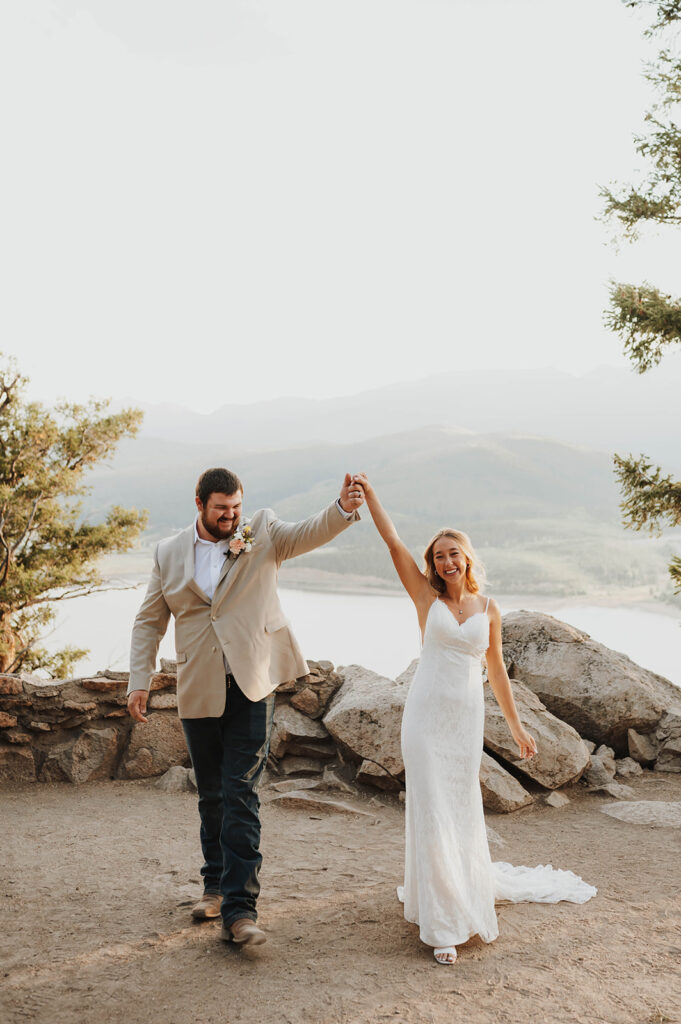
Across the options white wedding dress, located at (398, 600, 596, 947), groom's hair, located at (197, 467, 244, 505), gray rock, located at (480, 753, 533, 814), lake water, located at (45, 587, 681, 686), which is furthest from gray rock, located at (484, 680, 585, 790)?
lake water, located at (45, 587, 681, 686)

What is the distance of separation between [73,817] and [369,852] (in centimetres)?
227

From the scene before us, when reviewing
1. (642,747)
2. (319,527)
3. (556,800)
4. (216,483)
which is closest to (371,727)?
(556,800)

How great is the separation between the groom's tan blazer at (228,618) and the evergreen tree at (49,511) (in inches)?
306

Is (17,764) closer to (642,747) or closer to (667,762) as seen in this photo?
(642,747)

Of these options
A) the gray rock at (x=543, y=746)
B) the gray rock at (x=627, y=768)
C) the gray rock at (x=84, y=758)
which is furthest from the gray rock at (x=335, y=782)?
the gray rock at (x=627, y=768)

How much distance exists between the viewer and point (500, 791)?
242 inches

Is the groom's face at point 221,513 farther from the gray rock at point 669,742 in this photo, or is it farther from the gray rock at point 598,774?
the gray rock at point 669,742

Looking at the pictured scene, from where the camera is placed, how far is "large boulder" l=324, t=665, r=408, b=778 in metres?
6.48

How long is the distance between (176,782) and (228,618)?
10.9 ft

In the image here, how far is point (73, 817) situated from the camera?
6020 millimetres

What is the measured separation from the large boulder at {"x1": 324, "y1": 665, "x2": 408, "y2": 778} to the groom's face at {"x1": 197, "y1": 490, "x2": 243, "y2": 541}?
3.14m

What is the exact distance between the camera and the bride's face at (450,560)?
415 centimetres

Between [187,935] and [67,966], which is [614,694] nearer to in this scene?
[187,935]

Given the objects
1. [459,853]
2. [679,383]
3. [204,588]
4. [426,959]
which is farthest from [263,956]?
[679,383]
